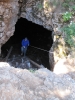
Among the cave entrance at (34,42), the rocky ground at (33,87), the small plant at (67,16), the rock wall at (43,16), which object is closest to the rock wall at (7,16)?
the rock wall at (43,16)

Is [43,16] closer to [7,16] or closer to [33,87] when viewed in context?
[7,16]

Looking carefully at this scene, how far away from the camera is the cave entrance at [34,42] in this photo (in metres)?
11.7

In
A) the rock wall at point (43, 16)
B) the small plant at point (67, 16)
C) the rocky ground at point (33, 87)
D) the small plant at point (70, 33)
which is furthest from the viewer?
the rock wall at point (43, 16)

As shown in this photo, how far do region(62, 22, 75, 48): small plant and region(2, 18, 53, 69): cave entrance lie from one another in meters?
3.26

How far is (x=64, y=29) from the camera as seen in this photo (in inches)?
326

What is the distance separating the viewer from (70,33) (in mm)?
7930

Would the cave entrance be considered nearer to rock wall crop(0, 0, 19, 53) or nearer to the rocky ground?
rock wall crop(0, 0, 19, 53)

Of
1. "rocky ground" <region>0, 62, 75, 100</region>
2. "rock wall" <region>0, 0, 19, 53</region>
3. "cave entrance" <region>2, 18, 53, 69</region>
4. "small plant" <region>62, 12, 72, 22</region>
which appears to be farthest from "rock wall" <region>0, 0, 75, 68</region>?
"rocky ground" <region>0, 62, 75, 100</region>

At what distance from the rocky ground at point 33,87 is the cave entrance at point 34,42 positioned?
7.36m

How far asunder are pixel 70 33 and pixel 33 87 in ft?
17.5

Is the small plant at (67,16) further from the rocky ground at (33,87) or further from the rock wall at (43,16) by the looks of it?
the rocky ground at (33,87)

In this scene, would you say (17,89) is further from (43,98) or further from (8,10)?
(8,10)

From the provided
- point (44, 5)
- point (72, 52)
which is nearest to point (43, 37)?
point (44, 5)

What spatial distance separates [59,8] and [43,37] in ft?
15.2
